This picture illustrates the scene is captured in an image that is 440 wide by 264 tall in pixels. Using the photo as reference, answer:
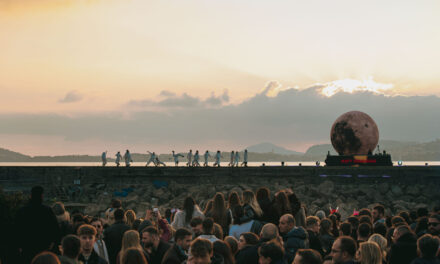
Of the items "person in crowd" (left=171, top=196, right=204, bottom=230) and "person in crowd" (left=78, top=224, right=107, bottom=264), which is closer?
"person in crowd" (left=78, top=224, right=107, bottom=264)

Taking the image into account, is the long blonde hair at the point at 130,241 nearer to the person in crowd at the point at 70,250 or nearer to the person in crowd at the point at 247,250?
the person in crowd at the point at 70,250

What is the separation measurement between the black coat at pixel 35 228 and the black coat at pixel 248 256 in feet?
12.8

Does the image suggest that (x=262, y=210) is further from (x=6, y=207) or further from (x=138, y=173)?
(x=138, y=173)

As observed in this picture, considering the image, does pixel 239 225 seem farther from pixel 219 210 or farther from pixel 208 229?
pixel 208 229

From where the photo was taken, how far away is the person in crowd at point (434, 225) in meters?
11.4

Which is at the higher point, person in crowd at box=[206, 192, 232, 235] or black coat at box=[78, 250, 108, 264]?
person in crowd at box=[206, 192, 232, 235]

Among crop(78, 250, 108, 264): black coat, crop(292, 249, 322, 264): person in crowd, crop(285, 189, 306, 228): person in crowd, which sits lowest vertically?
crop(78, 250, 108, 264): black coat

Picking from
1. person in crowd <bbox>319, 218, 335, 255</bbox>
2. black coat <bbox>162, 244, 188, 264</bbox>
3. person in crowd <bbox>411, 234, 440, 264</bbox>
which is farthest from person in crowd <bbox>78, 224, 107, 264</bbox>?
person in crowd <bbox>411, 234, 440, 264</bbox>

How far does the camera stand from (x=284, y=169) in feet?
130

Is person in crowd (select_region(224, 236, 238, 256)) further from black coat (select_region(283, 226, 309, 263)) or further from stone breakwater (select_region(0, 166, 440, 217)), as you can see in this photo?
stone breakwater (select_region(0, 166, 440, 217))

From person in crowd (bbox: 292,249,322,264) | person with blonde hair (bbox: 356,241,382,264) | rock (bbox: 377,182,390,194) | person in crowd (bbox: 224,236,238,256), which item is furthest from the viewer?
rock (bbox: 377,182,390,194)

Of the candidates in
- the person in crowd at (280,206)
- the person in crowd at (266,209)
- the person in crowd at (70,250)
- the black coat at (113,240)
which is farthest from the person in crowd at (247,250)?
the person in crowd at (280,206)

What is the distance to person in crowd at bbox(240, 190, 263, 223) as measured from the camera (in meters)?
11.1

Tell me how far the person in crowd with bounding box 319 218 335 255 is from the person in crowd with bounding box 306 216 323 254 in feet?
0.48
